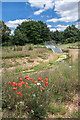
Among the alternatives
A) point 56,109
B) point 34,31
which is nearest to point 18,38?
point 34,31

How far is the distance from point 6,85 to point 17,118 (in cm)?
72

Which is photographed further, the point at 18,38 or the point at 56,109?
the point at 18,38

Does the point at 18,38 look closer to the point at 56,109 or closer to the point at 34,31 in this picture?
the point at 34,31

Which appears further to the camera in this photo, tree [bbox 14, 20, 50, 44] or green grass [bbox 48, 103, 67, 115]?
tree [bbox 14, 20, 50, 44]

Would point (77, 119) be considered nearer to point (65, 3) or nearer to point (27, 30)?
point (65, 3)

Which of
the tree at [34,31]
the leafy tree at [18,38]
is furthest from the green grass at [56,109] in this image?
the tree at [34,31]

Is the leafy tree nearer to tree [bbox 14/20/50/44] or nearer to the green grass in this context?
tree [bbox 14/20/50/44]

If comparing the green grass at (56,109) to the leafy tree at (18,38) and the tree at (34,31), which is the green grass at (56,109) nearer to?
the leafy tree at (18,38)

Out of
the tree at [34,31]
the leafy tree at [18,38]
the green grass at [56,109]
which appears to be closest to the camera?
the green grass at [56,109]

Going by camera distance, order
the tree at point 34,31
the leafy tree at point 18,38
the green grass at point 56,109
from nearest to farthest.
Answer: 1. the green grass at point 56,109
2. the leafy tree at point 18,38
3. the tree at point 34,31

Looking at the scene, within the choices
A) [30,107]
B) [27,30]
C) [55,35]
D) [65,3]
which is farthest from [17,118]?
[55,35]

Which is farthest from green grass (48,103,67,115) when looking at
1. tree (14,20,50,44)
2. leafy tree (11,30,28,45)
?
tree (14,20,50,44)

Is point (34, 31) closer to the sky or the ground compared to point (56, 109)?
closer to the sky

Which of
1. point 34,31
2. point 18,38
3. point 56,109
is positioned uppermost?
point 34,31
